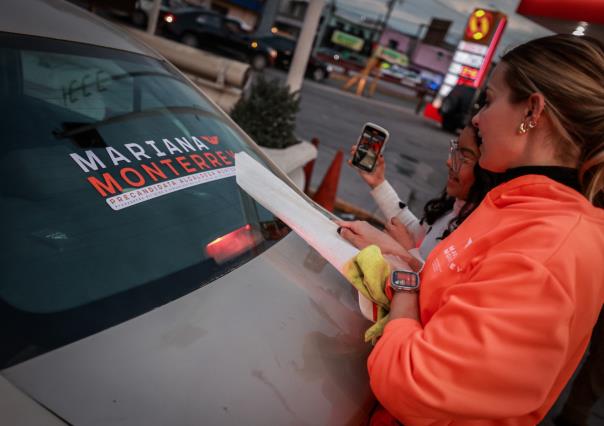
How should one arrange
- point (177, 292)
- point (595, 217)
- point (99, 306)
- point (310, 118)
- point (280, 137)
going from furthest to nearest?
point (310, 118) → point (280, 137) → point (177, 292) → point (99, 306) → point (595, 217)

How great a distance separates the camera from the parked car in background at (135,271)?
3.17 feet

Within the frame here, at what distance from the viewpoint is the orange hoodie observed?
0.83 metres

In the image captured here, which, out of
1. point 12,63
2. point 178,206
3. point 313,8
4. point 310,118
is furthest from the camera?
point 310,118

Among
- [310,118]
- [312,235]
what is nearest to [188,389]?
[312,235]

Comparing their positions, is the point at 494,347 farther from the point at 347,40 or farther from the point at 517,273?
the point at 347,40

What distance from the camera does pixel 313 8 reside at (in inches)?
221

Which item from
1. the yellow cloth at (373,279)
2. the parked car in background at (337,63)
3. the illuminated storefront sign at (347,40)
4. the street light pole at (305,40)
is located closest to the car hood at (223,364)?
the yellow cloth at (373,279)

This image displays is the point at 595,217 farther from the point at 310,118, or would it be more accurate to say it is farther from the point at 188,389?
the point at 310,118

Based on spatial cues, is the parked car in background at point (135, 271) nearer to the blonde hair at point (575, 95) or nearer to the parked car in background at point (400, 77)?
the blonde hair at point (575, 95)

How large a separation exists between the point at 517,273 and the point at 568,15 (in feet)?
7.28

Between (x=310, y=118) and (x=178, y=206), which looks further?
(x=310, y=118)

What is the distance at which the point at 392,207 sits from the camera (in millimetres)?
2076

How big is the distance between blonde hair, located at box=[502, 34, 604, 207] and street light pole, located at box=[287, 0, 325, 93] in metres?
4.75

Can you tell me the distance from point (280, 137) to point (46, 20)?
3224 millimetres
